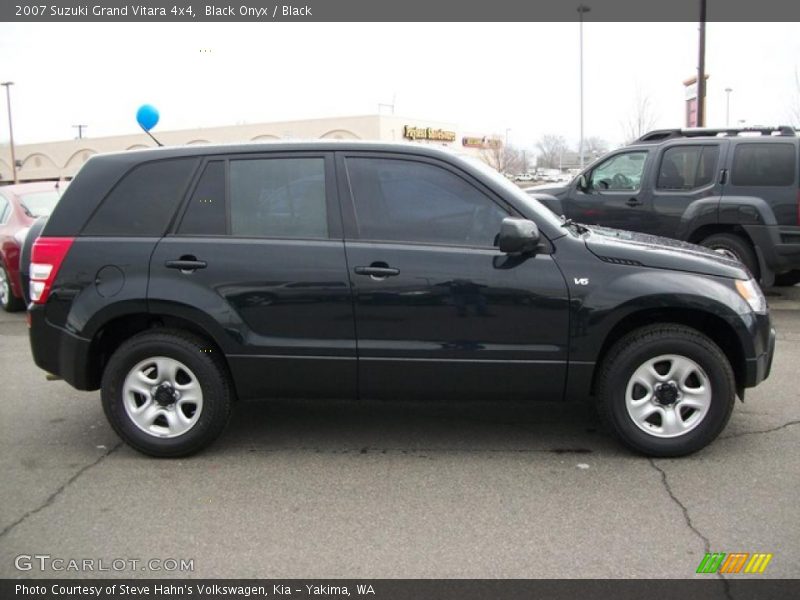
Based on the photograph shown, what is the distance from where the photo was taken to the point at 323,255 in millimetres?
3943

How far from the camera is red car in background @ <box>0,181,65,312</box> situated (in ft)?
27.4

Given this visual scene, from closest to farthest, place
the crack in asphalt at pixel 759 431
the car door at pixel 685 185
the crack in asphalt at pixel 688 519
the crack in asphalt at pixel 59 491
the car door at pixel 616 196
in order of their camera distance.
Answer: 1. the crack in asphalt at pixel 688 519
2. the crack in asphalt at pixel 59 491
3. the crack in asphalt at pixel 759 431
4. the car door at pixel 685 185
5. the car door at pixel 616 196

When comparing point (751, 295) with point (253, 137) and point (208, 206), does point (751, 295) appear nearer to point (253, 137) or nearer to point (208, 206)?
point (208, 206)

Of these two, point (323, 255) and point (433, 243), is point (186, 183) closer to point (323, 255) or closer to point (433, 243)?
point (323, 255)

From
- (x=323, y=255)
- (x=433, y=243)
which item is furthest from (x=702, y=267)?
(x=323, y=255)

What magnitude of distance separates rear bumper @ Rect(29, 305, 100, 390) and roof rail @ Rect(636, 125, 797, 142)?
7.60 meters

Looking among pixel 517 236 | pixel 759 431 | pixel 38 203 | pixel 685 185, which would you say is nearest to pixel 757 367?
pixel 759 431

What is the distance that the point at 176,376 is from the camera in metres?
4.11

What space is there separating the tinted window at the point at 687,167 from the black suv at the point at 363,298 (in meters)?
4.78

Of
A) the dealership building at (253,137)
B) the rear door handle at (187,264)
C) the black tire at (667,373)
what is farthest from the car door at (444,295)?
the dealership building at (253,137)

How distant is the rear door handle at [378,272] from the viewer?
12.8ft

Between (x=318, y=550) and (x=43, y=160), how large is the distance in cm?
6642

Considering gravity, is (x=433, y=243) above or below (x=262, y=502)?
above

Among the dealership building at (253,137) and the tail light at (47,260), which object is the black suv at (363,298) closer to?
the tail light at (47,260)
